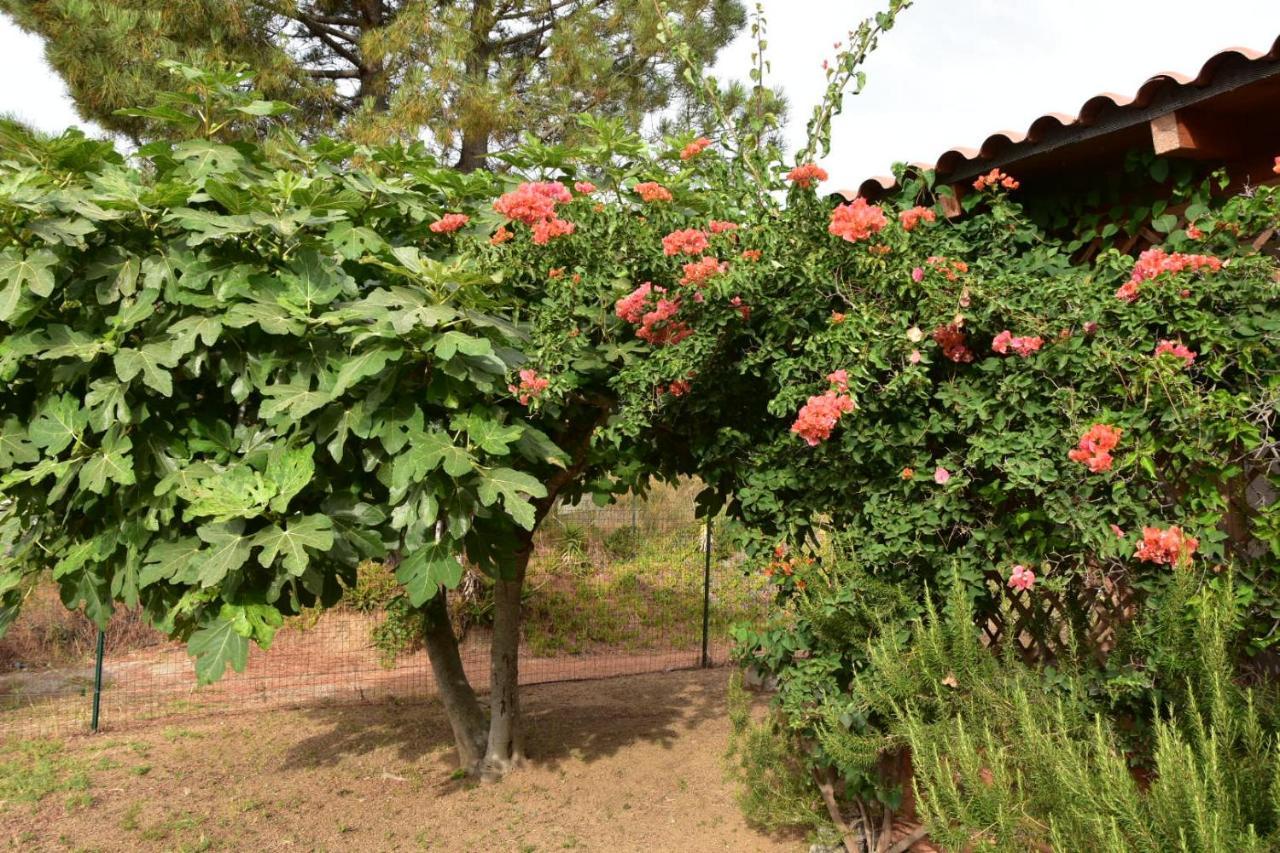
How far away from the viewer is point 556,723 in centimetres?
592

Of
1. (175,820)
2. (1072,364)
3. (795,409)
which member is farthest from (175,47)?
(1072,364)

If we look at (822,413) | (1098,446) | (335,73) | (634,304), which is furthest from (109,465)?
(335,73)

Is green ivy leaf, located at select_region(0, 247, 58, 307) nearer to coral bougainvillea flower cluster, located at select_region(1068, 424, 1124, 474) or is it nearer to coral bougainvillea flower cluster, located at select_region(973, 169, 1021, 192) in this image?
coral bougainvillea flower cluster, located at select_region(973, 169, 1021, 192)

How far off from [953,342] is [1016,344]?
21cm

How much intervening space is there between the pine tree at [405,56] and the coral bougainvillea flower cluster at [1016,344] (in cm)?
482

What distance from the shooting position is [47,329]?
339 cm

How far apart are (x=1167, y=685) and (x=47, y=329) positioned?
3868mm

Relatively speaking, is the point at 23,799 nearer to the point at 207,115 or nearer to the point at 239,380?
the point at 239,380

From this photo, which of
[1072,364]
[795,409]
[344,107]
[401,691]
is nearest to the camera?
[1072,364]

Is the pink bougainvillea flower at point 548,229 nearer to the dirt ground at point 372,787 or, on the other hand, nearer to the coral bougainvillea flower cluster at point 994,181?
the coral bougainvillea flower cluster at point 994,181

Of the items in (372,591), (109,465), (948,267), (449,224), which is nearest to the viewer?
(948,267)

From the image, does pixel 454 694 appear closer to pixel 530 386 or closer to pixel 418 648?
pixel 530 386

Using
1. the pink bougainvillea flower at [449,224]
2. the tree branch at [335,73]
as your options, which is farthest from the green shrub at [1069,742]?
the tree branch at [335,73]

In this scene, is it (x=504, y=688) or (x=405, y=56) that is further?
(x=405, y=56)
